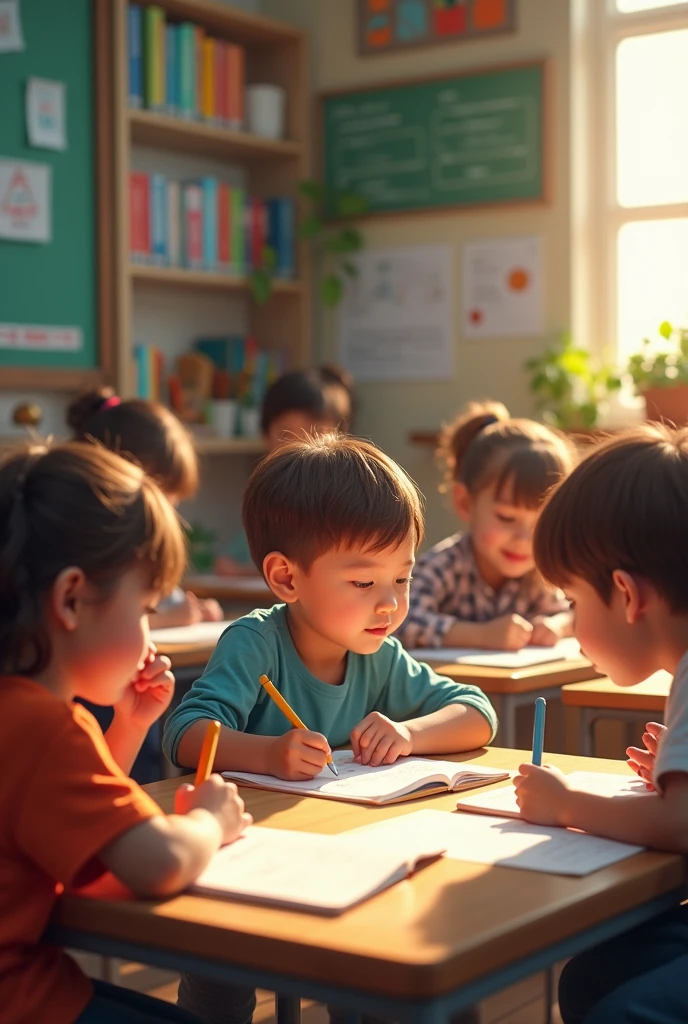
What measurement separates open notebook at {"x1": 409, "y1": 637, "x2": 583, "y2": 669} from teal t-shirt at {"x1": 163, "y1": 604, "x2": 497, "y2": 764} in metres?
0.56

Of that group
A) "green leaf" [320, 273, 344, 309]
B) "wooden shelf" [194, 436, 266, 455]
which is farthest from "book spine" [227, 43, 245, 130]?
"wooden shelf" [194, 436, 266, 455]

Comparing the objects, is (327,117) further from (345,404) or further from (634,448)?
(634,448)

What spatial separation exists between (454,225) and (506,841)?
157 inches

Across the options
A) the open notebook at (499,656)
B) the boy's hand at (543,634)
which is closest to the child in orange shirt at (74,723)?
the open notebook at (499,656)

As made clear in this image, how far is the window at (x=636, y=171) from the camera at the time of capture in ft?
15.5

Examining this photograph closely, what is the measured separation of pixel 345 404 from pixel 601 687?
240 cm

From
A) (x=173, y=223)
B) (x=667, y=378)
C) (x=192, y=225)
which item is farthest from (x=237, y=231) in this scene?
(x=667, y=378)

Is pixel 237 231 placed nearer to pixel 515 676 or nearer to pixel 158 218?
pixel 158 218

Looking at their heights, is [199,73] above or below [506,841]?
above

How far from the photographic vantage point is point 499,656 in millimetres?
2668

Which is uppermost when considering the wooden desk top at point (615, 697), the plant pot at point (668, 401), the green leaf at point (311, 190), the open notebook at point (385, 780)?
the green leaf at point (311, 190)

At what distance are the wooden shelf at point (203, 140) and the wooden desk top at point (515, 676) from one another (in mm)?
2872

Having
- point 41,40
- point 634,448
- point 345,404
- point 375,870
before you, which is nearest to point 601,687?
point 634,448

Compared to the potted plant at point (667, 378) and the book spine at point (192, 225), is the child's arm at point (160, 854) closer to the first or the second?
the potted plant at point (667, 378)
